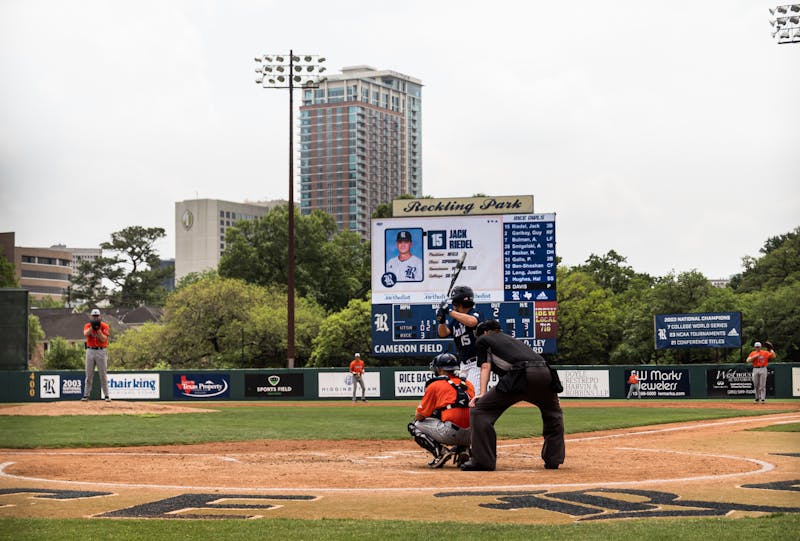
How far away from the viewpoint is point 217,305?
61.8m

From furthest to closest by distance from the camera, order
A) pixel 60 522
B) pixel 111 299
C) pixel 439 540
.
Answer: pixel 111 299, pixel 60 522, pixel 439 540

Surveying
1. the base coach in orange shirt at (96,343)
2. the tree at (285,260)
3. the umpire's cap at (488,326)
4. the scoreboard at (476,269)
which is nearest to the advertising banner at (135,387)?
the scoreboard at (476,269)

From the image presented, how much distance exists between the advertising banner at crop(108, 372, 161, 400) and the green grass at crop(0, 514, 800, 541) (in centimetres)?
3584

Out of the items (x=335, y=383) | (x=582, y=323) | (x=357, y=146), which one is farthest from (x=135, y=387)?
(x=357, y=146)

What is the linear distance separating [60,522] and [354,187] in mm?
149103

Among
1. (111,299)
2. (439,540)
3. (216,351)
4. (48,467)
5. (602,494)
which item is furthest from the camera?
(111,299)

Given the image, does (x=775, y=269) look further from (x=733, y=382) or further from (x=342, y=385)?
(x=342, y=385)

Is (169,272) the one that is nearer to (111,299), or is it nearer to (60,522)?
(111,299)

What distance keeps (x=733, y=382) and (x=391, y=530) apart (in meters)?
34.2

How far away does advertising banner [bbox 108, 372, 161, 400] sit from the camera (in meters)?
42.9

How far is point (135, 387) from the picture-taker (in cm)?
4306

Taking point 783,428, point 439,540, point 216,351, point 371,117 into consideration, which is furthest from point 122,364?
point 371,117

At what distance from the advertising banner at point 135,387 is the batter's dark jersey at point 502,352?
3318 centimetres

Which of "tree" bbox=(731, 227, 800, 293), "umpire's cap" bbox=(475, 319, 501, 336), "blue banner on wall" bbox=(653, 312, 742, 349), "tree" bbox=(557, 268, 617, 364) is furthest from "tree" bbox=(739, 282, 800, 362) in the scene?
"umpire's cap" bbox=(475, 319, 501, 336)
